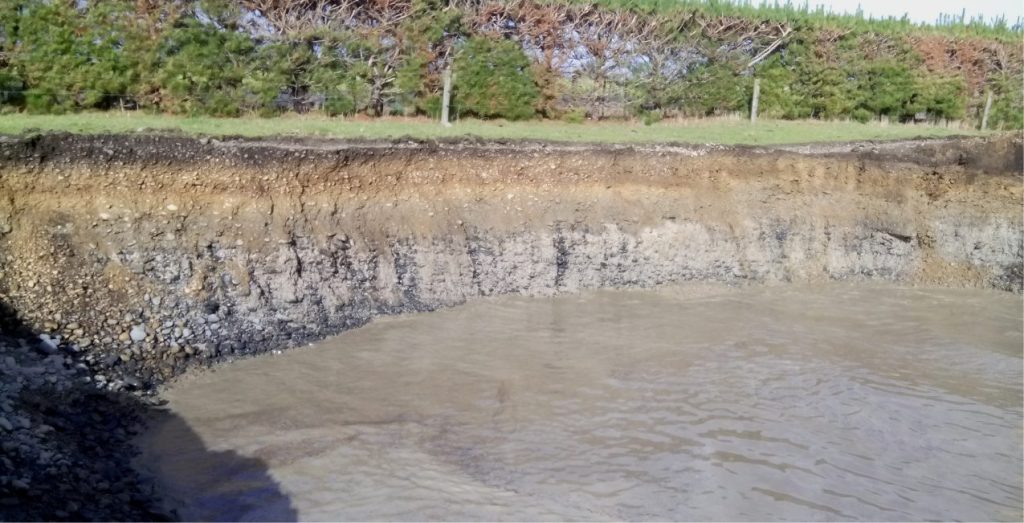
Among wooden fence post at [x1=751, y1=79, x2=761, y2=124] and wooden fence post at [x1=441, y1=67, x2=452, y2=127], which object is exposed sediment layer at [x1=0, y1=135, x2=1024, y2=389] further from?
wooden fence post at [x1=751, y1=79, x2=761, y2=124]

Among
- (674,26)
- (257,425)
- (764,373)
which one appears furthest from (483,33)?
(257,425)

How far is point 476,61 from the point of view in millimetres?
14945

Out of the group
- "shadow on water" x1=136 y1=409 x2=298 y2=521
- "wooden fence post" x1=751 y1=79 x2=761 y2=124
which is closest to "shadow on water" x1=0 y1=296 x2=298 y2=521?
"shadow on water" x1=136 y1=409 x2=298 y2=521

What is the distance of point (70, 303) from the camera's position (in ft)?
25.6

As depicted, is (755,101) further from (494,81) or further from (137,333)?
(137,333)

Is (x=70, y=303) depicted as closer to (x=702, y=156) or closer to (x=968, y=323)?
(x=702, y=156)

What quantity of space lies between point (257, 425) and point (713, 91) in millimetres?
13834

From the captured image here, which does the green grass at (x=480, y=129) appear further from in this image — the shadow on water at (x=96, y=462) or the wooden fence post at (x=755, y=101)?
the shadow on water at (x=96, y=462)

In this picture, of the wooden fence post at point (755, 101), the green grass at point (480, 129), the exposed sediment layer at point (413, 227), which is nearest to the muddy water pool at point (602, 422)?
the exposed sediment layer at point (413, 227)

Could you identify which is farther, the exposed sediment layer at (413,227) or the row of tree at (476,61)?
the row of tree at (476,61)

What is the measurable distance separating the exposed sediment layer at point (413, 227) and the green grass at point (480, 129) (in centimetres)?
71

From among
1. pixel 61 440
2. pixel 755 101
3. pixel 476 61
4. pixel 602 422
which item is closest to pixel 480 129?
pixel 476 61

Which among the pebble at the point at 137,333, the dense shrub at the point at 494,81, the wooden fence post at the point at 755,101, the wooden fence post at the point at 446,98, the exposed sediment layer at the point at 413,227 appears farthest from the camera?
the wooden fence post at the point at 755,101

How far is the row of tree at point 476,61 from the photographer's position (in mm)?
11969
